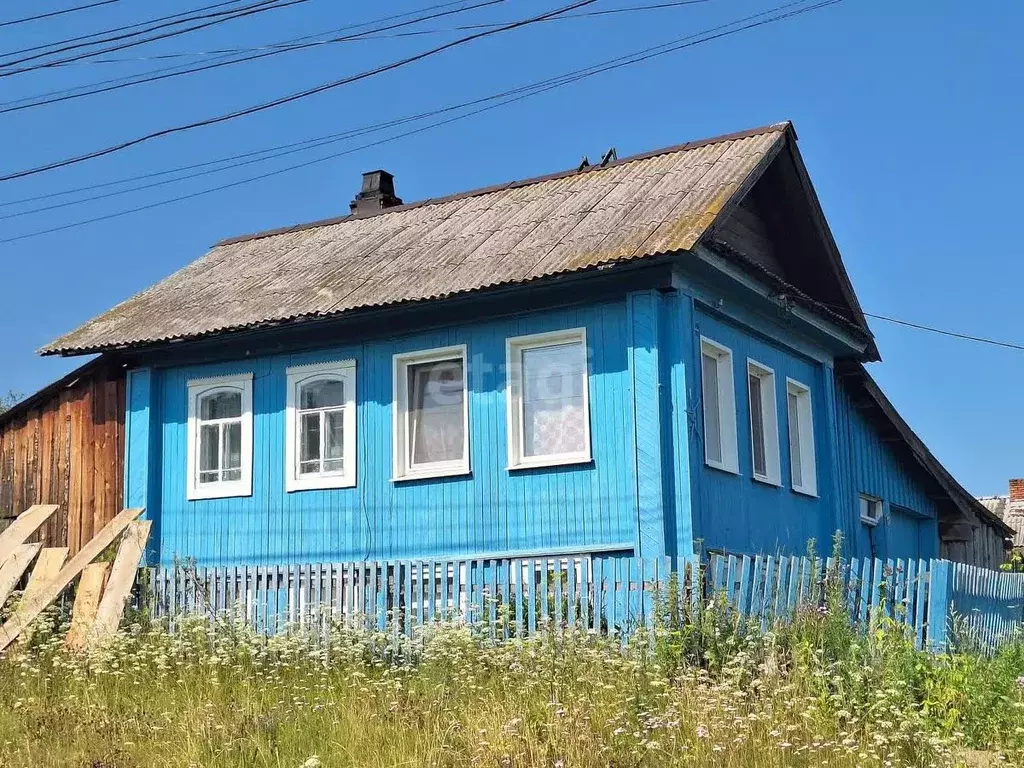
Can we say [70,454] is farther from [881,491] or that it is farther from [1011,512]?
[1011,512]

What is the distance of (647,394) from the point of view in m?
12.6

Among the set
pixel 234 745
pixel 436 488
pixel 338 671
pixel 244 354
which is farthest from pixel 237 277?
pixel 234 745

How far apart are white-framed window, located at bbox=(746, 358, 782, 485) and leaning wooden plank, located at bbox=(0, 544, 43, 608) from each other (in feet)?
25.6

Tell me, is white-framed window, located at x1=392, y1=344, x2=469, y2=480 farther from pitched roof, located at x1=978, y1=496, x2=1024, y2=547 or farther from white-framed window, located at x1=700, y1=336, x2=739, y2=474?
pitched roof, located at x1=978, y1=496, x2=1024, y2=547

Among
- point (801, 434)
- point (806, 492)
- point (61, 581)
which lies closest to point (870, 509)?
point (801, 434)

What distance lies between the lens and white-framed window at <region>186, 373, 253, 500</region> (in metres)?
15.0

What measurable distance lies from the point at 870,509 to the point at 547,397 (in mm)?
6767

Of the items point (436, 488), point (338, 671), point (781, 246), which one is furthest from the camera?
point (781, 246)

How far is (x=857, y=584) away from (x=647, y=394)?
266 centimetres

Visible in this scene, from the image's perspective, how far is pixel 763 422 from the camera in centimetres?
1495

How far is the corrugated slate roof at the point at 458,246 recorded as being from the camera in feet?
42.6

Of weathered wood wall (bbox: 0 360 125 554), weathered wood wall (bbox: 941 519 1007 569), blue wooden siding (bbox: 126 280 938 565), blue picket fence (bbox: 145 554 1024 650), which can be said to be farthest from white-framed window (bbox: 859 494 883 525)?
weathered wood wall (bbox: 0 360 125 554)

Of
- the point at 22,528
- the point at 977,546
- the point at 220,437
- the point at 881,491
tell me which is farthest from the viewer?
the point at 977,546

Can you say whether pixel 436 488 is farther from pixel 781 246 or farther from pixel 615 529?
pixel 781 246
